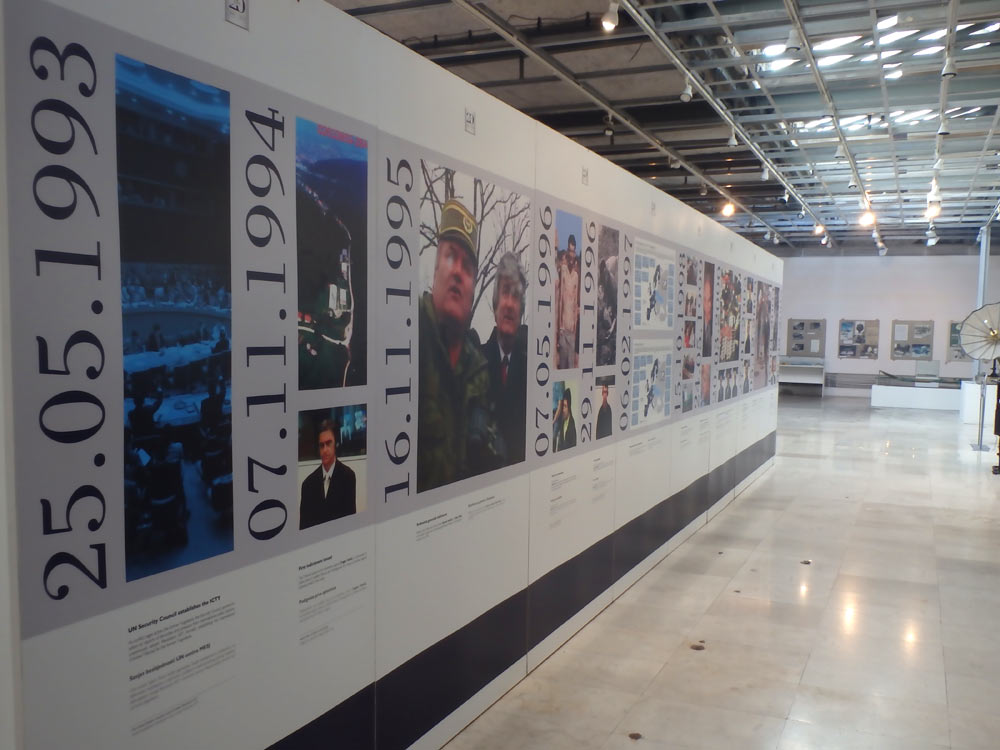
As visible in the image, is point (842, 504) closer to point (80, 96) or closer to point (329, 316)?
point (329, 316)

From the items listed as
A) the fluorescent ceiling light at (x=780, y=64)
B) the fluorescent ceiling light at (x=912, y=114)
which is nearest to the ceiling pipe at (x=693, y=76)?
the fluorescent ceiling light at (x=780, y=64)

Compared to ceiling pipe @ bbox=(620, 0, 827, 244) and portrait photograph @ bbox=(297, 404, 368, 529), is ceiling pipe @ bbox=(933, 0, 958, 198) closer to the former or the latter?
ceiling pipe @ bbox=(620, 0, 827, 244)

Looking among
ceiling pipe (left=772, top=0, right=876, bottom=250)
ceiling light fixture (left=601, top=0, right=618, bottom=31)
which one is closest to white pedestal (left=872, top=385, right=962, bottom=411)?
ceiling pipe (left=772, top=0, right=876, bottom=250)

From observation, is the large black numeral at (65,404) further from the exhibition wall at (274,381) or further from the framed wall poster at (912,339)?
the framed wall poster at (912,339)

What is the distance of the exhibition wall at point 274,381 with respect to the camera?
81.1 inches

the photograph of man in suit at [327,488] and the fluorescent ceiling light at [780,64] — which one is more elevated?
the fluorescent ceiling light at [780,64]

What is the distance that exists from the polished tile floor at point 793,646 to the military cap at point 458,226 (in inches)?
97.1

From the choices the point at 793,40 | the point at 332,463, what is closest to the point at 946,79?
the point at 793,40

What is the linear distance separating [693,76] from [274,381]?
6.73 m

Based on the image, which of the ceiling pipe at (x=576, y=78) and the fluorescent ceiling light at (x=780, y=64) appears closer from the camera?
the ceiling pipe at (x=576, y=78)

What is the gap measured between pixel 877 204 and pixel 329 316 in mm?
16790

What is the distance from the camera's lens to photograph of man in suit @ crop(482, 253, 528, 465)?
4.28m

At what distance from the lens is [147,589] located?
2.34 metres

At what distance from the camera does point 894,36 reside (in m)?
7.66
